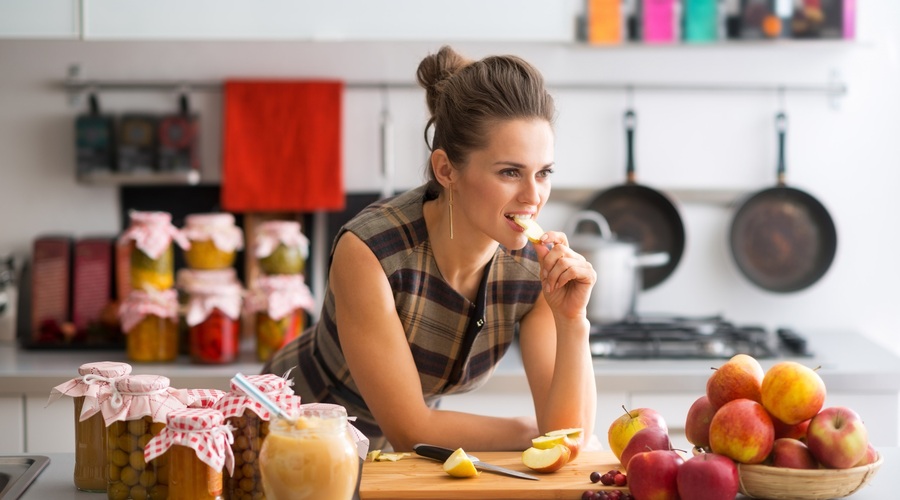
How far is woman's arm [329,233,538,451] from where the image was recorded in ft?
5.54

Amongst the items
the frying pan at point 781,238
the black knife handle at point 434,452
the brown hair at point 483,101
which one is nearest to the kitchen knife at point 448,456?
the black knife handle at point 434,452

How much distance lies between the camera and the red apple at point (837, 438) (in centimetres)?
127

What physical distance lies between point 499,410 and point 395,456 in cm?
118

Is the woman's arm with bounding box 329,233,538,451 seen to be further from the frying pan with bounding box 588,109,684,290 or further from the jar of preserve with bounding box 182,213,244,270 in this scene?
the frying pan with bounding box 588,109,684,290

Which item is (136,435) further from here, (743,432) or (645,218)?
(645,218)

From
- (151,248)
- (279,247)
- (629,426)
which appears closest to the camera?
(629,426)

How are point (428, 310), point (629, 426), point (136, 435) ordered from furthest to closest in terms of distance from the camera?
1. point (428, 310)
2. point (629, 426)
3. point (136, 435)

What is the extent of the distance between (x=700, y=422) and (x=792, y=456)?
0.13 metres

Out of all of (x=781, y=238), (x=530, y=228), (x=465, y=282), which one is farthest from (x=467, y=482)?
(x=781, y=238)

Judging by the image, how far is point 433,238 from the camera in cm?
187

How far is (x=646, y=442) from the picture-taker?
53.8 inches

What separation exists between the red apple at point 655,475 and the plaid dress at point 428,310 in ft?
2.13

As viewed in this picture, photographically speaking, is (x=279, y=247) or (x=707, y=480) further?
(x=279, y=247)

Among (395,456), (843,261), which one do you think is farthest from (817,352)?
(395,456)
